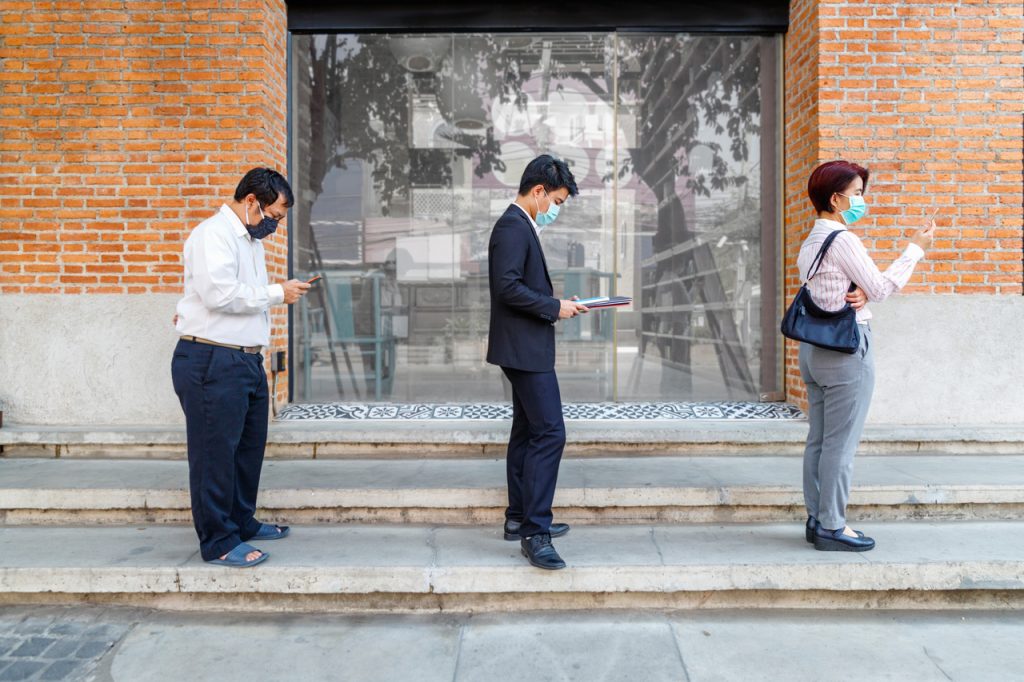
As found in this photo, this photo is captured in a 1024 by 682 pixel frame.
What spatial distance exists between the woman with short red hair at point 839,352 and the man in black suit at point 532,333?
4.18 ft

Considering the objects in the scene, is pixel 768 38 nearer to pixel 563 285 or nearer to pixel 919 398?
pixel 563 285

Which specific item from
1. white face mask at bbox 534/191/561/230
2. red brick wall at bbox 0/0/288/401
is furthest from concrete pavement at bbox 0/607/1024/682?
red brick wall at bbox 0/0/288/401

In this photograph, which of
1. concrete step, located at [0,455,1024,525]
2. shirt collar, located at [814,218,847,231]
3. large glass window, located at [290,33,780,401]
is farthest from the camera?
large glass window, located at [290,33,780,401]

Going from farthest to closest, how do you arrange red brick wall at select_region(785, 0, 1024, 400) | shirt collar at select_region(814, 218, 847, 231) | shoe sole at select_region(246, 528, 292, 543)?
red brick wall at select_region(785, 0, 1024, 400) → shoe sole at select_region(246, 528, 292, 543) → shirt collar at select_region(814, 218, 847, 231)

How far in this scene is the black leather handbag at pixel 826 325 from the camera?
3.30 metres

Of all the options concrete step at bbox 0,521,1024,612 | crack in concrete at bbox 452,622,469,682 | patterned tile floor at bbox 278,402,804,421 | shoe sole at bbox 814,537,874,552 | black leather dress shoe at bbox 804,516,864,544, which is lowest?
crack in concrete at bbox 452,622,469,682

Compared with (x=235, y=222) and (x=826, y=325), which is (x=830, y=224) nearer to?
(x=826, y=325)

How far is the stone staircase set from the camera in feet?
10.8

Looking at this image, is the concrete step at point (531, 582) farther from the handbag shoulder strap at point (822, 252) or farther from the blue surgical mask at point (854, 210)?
the blue surgical mask at point (854, 210)

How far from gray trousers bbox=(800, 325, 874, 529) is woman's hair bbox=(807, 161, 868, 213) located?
2.31ft

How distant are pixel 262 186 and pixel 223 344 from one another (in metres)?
0.82

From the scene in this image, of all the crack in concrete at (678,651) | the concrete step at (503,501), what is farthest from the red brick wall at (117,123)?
the crack in concrete at (678,651)

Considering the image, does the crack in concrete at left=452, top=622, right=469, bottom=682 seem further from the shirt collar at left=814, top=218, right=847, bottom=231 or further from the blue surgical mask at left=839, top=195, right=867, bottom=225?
the blue surgical mask at left=839, top=195, right=867, bottom=225

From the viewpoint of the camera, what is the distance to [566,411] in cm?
599
